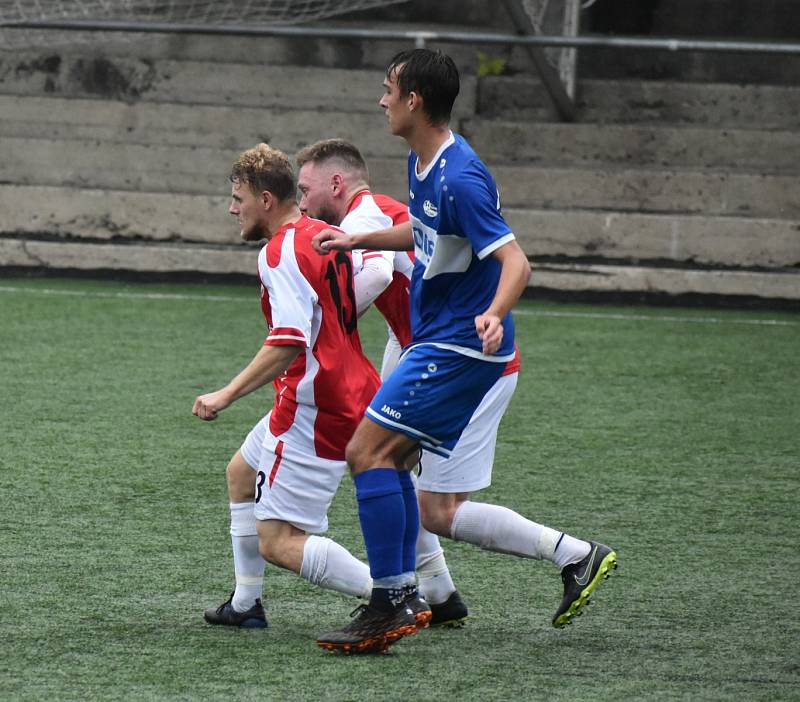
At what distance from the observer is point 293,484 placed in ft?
12.0

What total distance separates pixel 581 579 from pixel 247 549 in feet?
2.90

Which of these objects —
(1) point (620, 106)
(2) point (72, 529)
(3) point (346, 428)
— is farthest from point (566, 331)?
(3) point (346, 428)

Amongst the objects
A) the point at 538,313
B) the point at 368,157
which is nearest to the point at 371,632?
the point at 538,313

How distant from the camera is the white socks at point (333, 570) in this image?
144 inches

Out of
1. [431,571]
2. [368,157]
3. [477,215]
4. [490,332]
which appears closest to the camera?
[490,332]

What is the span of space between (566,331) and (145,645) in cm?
632

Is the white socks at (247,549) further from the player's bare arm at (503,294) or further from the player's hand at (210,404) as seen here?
the player's bare arm at (503,294)

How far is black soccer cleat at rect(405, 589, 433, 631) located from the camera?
3.53m

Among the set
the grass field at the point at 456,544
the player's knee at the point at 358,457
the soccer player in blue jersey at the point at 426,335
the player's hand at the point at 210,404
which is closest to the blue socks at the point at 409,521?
the soccer player in blue jersey at the point at 426,335

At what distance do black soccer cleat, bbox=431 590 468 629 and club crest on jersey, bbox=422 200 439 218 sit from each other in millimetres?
1070

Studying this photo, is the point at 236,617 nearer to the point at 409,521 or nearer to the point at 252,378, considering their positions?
the point at 409,521

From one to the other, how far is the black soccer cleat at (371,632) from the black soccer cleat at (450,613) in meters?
0.37

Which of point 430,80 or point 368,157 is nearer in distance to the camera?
point 430,80

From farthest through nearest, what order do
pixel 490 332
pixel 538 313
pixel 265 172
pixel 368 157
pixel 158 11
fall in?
pixel 158 11 → pixel 368 157 → pixel 538 313 → pixel 265 172 → pixel 490 332
